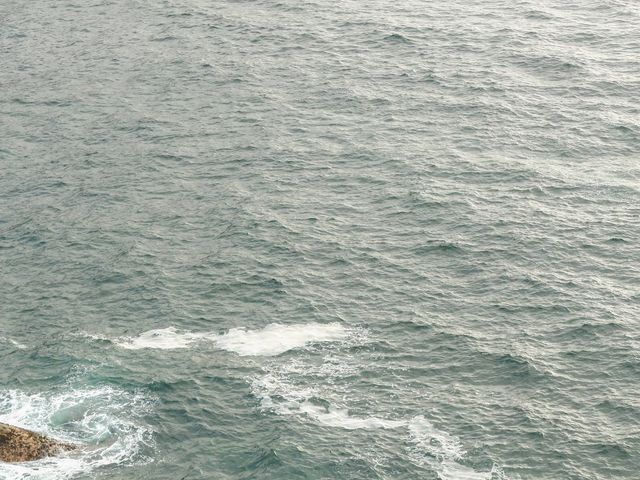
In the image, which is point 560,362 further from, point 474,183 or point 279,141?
point 279,141

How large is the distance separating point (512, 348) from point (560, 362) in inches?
170

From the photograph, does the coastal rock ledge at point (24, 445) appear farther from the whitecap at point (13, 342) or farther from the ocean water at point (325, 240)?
the whitecap at point (13, 342)

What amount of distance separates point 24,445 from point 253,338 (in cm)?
2309

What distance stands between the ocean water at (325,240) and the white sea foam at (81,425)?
0.24 metres

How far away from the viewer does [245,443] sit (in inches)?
3329

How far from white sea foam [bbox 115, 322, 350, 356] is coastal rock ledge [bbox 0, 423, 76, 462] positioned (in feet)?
46.8


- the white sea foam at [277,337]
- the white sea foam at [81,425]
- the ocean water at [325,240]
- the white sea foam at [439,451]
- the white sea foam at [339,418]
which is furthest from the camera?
the white sea foam at [277,337]

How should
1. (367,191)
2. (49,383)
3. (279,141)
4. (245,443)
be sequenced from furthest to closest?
(279,141) → (367,191) → (49,383) → (245,443)

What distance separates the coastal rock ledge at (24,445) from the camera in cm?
8219

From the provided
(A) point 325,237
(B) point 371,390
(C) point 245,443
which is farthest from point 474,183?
(C) point 245,443

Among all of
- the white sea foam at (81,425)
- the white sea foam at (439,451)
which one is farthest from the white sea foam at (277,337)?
the white sea foam at (439,451)

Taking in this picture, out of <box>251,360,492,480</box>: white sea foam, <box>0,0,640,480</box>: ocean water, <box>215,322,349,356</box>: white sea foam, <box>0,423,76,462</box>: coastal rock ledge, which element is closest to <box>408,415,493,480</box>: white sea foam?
<box>251,360,492,480</box>: white sea foam

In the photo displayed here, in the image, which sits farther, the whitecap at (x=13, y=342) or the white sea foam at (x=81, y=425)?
the whitecap at (x=13, y=342)

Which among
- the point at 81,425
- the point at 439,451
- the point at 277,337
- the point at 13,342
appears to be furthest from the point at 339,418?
the point at 13,342
